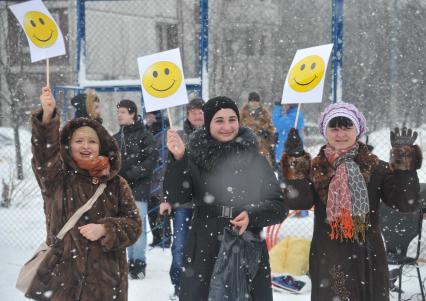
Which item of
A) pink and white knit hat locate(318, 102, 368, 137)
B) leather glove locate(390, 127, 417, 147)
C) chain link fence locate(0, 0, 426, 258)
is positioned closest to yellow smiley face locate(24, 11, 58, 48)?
pink and white knit hat locate(318, 102, 368, 137)

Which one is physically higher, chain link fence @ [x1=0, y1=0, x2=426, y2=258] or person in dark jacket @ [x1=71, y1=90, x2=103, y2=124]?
chain link fence @ [x1=0, y1=0, x2=426, y2=258]

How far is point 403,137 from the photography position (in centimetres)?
316

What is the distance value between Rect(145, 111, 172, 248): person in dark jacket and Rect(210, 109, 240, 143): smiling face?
3.09 meters

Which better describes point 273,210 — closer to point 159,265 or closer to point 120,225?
point 120,225

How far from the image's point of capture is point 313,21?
9234 mm

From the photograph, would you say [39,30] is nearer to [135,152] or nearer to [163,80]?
[163,80]

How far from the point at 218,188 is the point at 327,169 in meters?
0.65

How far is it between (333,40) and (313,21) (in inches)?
160

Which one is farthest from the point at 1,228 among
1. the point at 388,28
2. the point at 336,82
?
the point at 388,28

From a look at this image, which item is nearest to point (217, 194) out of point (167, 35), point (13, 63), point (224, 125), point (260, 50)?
point (224, 125)

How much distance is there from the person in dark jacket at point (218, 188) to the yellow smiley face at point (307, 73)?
1369 millimetres

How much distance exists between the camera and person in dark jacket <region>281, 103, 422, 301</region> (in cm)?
314

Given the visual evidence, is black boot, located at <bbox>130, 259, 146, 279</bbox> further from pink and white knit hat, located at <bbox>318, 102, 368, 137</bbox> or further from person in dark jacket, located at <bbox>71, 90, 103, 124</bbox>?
pink and white knit hat, located at <bbox>318, 102, 368, 137</bbox>

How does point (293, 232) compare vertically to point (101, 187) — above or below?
below
